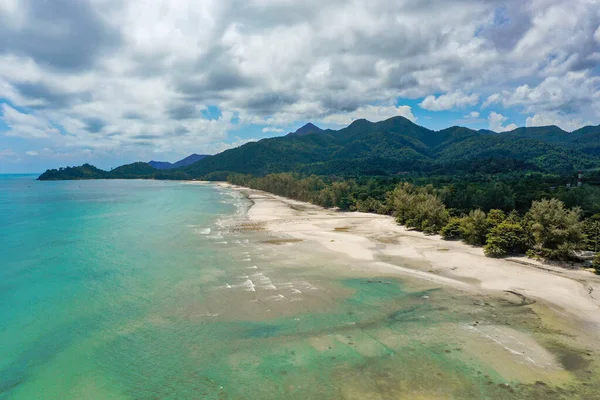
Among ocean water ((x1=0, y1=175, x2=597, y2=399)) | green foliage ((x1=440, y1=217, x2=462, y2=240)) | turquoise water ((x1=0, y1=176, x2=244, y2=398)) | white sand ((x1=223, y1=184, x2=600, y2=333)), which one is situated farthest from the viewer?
green foliage ((x1=440, y1=217, x2=462, y2=240))

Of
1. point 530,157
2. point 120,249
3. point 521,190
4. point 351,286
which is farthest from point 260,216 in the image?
point 530,157

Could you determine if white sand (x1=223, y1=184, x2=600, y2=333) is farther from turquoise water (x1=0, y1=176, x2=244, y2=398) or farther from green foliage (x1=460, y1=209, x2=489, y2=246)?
turquoise water (x1=0, y1=176, x2=244, y2=398)

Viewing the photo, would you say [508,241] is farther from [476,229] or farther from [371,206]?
[371,206]

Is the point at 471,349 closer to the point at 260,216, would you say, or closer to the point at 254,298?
the point at 254,298

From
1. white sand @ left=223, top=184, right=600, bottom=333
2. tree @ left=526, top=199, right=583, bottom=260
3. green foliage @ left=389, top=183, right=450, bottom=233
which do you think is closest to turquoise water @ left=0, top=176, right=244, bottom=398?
white sand @ left=223, top=184, right=600, bottom=333

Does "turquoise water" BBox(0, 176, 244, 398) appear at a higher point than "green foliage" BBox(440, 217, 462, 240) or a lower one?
lower

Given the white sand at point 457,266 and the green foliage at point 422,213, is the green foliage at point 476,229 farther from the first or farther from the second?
the green foliage at point 422,213

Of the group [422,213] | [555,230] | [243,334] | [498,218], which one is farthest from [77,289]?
[498,218]

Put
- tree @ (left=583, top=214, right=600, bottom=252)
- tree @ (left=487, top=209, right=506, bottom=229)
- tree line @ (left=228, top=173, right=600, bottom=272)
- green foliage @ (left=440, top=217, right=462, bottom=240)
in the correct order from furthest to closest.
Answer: green foliage @ (left=440, top=217, right=462, bottom=240), tree @ (left=487, top=209, right=506, bottom=229), tree @ (left=583, top=214, right=600, bottom=252), tree line @ (left=228, top=173, right=600, bottom=272)
